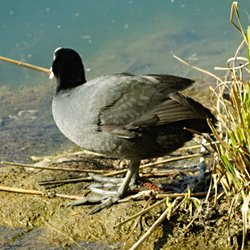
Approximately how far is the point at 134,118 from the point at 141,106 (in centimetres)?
10

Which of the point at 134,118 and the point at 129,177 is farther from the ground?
the point at 134,118

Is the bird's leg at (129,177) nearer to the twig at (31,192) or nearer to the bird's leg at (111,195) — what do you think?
the bird's leg at (111,195)

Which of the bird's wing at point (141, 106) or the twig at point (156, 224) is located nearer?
the twig at point (156, 224)

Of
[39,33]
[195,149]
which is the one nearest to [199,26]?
[39,33]

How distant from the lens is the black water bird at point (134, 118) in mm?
4254

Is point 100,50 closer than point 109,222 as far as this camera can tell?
No

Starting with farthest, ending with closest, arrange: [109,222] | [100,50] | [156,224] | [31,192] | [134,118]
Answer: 1. [100,50]
2. [31,192]
3. [134,118]
4. [109,222]
5. [156,224]

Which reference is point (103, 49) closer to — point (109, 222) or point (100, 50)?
point (100, 50)

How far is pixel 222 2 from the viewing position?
1359cm

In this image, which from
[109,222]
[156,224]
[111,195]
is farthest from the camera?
[111,195]

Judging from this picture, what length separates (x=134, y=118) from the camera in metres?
4.29

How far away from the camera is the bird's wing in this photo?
4238mm

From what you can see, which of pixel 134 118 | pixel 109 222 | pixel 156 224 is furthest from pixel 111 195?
pixel 156 224

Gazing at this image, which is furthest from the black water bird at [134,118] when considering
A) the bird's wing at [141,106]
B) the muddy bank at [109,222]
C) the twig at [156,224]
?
the twig at [156,224]
